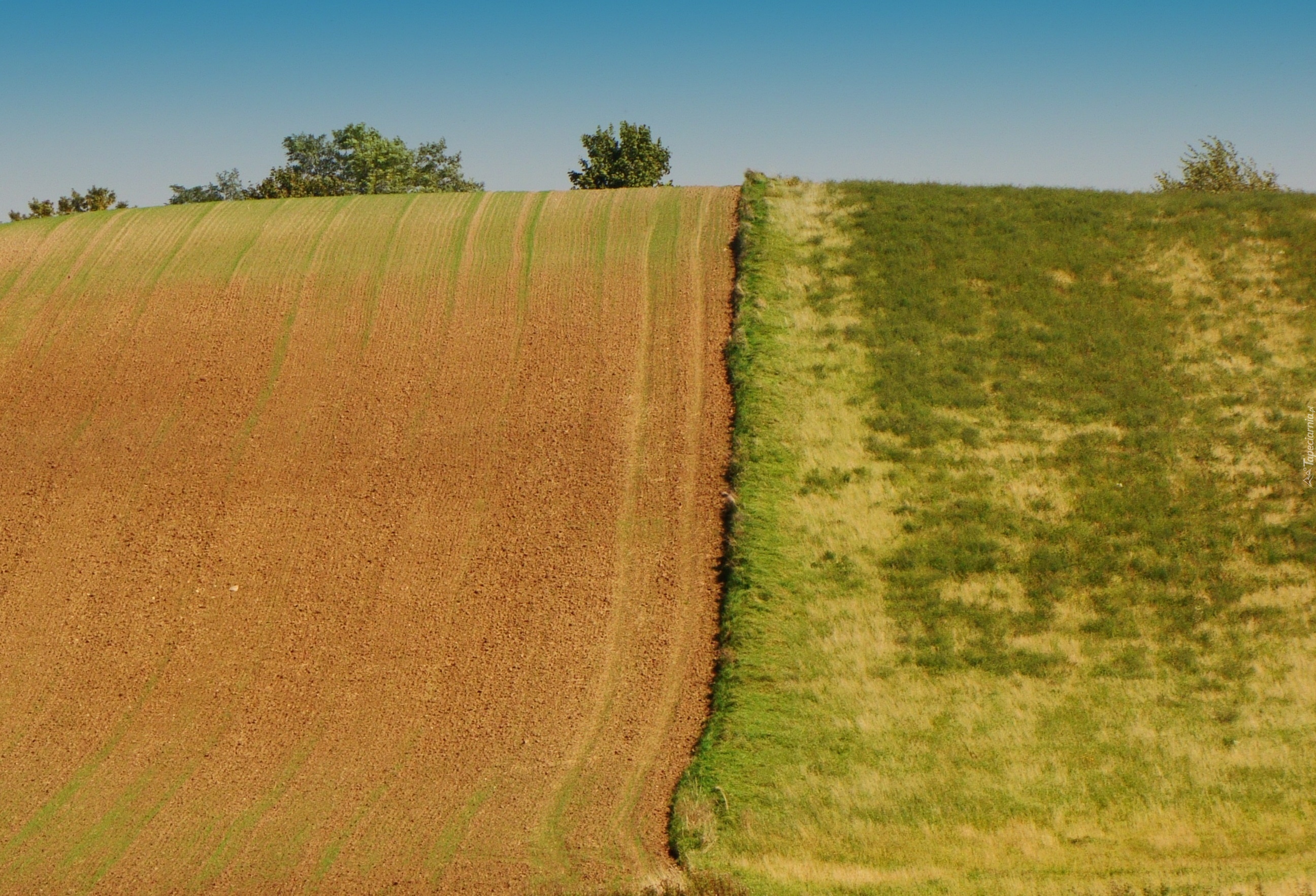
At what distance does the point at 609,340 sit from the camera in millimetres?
25906

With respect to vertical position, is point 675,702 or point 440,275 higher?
point 440,275

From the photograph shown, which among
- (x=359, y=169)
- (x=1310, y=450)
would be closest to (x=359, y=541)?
(x=1310, y=450)

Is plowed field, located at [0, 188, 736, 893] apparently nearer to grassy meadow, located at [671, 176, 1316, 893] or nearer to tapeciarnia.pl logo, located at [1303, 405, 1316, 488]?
grassy meadow, located at [671, 176, 1316, 893]

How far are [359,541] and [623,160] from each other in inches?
1268

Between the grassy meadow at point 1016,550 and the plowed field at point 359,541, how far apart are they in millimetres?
1508

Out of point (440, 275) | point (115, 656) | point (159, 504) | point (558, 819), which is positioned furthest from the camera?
point (440, 275)

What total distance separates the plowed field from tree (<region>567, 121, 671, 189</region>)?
1675cm

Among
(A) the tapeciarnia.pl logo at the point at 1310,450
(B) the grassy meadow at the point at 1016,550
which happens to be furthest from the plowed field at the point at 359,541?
(A) the tapeciarnia.pl logo at the point at 1310,450

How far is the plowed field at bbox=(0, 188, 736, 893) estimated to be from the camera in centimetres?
1548

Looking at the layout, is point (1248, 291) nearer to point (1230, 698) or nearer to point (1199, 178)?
point (1230, 698)

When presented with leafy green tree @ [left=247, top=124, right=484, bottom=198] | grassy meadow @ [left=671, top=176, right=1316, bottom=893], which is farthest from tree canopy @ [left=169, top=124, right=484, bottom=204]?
grassy meadow @ [left=671, top=176, right=1316, bottom=893]

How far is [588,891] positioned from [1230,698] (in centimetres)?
1164

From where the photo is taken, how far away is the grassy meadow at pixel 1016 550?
49.2 feet

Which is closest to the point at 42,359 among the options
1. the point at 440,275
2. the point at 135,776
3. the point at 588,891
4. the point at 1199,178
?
the point at 440,275
